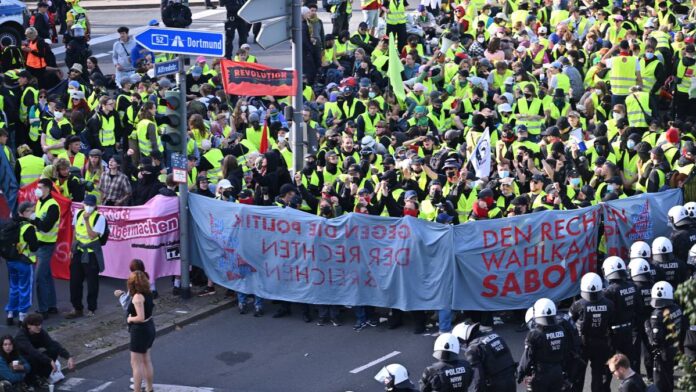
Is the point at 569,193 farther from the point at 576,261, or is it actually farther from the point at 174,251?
the point at 174,251

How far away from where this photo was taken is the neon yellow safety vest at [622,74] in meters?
25.0

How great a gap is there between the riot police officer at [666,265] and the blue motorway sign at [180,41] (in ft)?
21.0

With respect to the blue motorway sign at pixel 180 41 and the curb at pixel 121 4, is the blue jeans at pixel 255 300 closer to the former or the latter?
the blue motorway sign at pixel 180 41

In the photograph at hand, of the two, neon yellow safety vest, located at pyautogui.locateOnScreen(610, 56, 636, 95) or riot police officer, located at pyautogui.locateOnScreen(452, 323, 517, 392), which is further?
neon yellow safety vest, located at pyautogui.locateOnScreen(610, 56, 636, 95)

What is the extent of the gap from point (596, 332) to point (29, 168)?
9523 mm

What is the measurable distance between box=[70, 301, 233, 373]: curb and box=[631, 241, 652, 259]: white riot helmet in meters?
5.68

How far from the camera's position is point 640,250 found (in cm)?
1755

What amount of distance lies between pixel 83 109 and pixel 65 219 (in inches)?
207

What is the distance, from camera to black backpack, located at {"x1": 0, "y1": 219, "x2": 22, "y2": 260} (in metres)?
18.1

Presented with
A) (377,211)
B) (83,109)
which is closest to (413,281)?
(377,211)

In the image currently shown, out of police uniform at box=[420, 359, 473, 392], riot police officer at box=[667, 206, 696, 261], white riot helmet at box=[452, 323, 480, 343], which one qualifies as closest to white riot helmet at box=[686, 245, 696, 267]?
riot police officer at box=[667, 206, 696, 261]

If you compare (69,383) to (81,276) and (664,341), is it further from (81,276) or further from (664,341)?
(664,341)

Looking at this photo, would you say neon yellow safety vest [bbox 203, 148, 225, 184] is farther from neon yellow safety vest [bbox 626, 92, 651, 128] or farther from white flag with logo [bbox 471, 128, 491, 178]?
neon yellow safety vest [bbox 626, 92, 651, 128]

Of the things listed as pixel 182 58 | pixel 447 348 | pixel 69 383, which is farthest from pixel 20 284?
pixel 447 348
